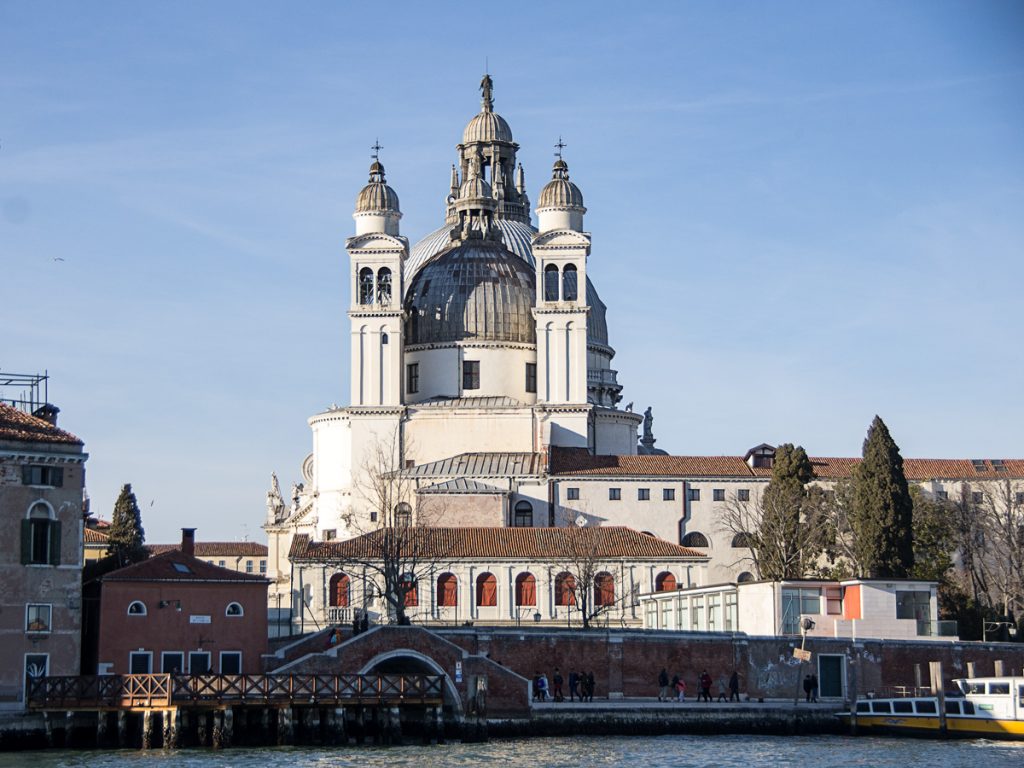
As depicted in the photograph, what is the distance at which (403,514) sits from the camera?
72938 mm

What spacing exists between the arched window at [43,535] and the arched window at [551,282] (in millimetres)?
35480

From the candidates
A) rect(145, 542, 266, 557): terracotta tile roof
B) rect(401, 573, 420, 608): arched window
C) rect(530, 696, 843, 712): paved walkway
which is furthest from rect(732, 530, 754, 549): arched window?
rect(145, 542, 266, 557): terracotta tile roof

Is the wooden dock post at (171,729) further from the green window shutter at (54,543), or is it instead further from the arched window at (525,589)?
the arched window at (525,589)

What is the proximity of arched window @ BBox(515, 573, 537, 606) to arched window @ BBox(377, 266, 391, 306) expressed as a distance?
17.4 m

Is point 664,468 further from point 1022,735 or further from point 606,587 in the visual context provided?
point 1022,735

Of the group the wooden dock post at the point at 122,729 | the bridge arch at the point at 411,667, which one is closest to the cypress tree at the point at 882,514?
the bridge arch at the point at 411,667

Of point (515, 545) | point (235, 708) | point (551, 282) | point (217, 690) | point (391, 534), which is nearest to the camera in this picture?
point (217, 690)

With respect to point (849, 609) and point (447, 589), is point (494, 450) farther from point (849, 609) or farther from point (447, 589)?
point (849, 609)

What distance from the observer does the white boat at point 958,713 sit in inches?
2010

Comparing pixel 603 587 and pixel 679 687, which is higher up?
pixel 603 587

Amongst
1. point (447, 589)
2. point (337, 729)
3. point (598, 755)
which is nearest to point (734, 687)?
point (598, 755)

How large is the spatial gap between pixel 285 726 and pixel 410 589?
55.9 ft

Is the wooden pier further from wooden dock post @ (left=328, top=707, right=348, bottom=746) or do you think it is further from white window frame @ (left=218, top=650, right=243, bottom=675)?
white window frame @ (left=218, top=650, right=243, bottom=675)

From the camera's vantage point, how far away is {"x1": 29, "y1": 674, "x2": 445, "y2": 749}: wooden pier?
47.8 metres
